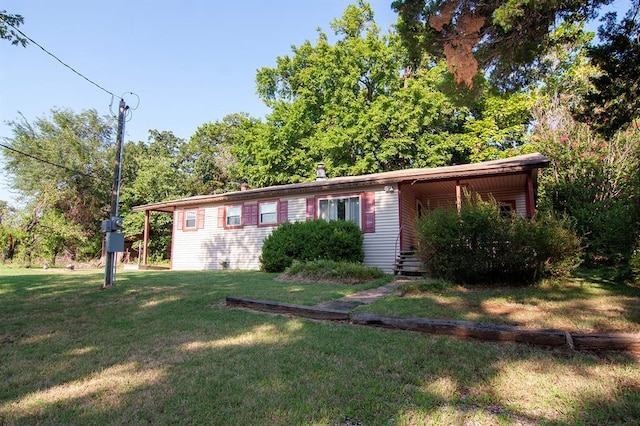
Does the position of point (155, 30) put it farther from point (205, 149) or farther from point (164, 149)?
point (164, 149)

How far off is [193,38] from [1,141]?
18.2 m

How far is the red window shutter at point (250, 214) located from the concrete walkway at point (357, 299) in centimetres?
792

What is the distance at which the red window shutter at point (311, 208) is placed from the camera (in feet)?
43.7

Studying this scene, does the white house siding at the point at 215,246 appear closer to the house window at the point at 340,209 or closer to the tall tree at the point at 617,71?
the house window at the point at 340,209

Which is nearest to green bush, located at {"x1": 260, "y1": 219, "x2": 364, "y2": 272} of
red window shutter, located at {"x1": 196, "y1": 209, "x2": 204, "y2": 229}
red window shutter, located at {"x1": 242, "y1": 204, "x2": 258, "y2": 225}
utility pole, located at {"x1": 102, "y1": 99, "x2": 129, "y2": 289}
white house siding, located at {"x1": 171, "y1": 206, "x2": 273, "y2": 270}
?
white house siding, located at {"x1": 171, "y1": 206, "x2": 273, "y2": 270}

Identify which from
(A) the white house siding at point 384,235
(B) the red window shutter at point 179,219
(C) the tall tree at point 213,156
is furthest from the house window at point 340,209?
(C) the tall tree at point 213,156

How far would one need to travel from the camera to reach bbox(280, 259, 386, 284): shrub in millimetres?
9070

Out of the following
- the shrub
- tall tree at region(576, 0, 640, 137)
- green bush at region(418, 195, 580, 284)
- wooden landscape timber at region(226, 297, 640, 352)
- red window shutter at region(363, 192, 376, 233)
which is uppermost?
tall tree at region(576, 0, 640, 137)

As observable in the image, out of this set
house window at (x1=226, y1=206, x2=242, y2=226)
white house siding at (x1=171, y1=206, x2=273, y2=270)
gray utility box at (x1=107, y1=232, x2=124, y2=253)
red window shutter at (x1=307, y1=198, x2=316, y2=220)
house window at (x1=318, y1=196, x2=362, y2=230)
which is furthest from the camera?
house window at (x1=226, y1=206, x2=242, y2=226)

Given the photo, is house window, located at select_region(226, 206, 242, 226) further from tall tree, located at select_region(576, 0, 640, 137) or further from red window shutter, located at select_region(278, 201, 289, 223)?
tall tree, located at select_region(576, 0, 640, 137)

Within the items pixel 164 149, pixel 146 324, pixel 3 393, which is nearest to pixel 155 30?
pixel 146 324

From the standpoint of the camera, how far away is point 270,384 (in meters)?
2.79

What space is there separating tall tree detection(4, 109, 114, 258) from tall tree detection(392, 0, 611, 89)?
2019cm

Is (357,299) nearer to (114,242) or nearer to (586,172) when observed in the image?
(114,242)
